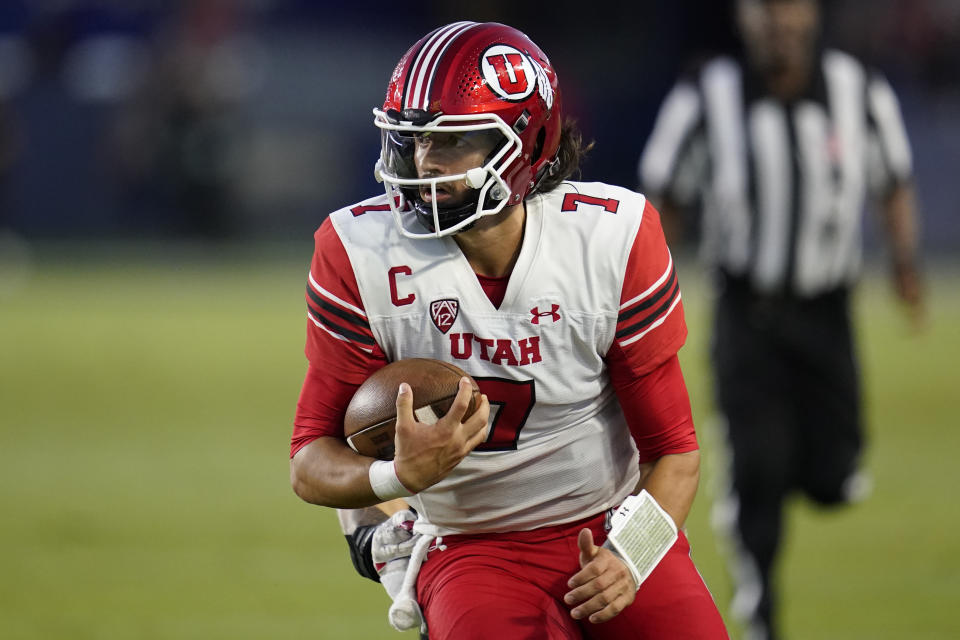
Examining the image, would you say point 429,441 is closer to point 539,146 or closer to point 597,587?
point 597,587

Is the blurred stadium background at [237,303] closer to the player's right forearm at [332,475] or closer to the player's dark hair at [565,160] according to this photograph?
the player's right forearm at [332,475]

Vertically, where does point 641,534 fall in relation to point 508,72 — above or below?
below

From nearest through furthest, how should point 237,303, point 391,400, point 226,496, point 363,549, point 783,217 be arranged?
point 391,400, point 363,549, point 783,217, point 226,496, point 237,303

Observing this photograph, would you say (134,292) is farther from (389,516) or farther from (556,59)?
(389,516)

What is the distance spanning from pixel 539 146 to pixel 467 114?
0.74 feet

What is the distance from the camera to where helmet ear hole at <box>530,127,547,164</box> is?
2.85m

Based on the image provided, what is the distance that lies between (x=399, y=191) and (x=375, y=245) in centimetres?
13

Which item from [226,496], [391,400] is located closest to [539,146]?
[391,400]

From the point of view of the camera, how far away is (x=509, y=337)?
9.00 feet

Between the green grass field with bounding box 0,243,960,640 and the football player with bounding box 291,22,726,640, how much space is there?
6.36 feet

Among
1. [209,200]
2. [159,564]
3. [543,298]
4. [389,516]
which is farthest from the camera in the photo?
[209,200]

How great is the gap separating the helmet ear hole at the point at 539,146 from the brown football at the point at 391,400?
0.48 metres

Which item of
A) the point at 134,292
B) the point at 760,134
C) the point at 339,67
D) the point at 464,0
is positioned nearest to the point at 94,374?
the point at 134,292

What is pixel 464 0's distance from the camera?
687 inches
